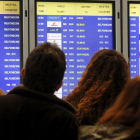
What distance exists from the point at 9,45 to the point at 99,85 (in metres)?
1.28

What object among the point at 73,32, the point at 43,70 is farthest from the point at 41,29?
the point at 43,70

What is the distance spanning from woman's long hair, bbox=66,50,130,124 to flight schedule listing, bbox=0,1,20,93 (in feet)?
3.18

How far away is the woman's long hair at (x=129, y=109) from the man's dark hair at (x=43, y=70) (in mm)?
394

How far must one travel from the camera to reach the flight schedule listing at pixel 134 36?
258 cm

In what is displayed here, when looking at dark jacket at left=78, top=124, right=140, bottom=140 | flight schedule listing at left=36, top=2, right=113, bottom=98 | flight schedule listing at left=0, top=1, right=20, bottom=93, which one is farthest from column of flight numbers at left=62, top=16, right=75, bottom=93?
dark jacket at left=78, top=124, right=140, bottom=140

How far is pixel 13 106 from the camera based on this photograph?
3.99 feet

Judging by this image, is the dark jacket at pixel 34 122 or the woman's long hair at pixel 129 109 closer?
the woman's long hair at pixel 129 109

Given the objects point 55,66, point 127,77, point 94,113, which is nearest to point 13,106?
point 55,66

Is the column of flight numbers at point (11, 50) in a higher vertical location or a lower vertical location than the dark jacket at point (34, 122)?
higher

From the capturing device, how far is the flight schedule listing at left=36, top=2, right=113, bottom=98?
2498 mm

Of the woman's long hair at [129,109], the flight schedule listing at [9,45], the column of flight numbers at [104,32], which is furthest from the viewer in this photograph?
the column of flight numbers at [104,32]

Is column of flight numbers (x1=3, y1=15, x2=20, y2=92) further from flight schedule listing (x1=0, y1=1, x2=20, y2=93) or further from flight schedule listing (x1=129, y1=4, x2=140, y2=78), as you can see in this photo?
flight schedule listing (x1=129, y1=4, x2=140, y2=78)

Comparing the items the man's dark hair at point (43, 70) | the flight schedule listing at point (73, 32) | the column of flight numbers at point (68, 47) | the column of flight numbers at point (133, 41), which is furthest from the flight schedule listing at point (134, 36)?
the man's dark hair at point (43, 70)

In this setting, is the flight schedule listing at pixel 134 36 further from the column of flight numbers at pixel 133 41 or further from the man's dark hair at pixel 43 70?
the man's dark hair at pixel 43 70
